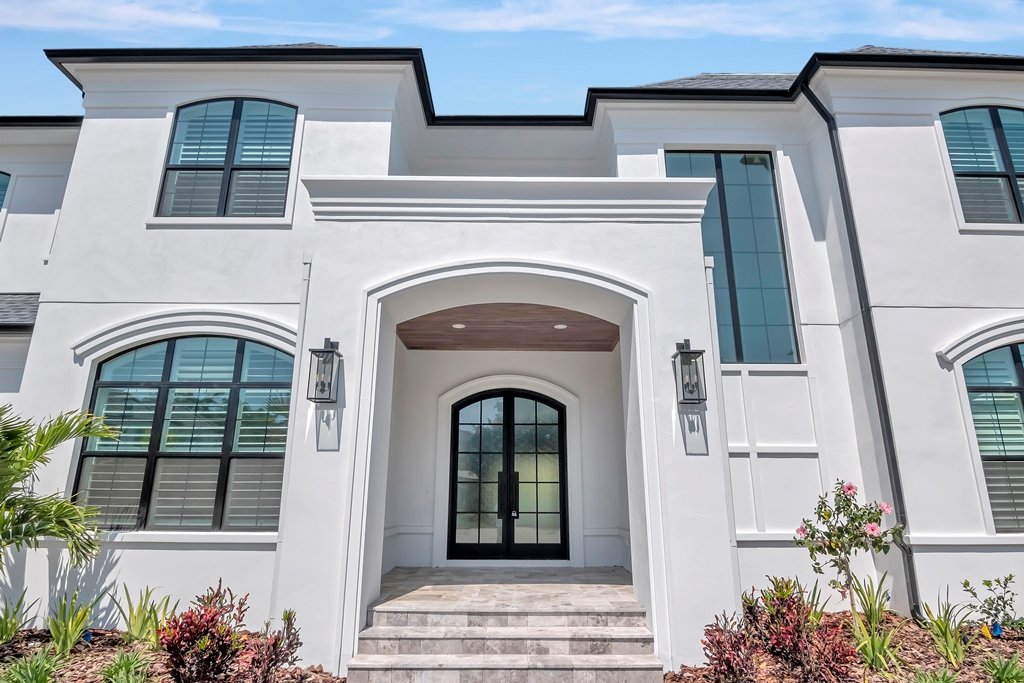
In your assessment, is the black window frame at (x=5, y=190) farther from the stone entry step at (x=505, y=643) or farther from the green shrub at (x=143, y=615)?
the stone entry step at (x=505, y=643)

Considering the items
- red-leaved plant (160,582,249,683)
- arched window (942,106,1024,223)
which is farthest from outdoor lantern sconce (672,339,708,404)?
arched window (942,106,1024,223)

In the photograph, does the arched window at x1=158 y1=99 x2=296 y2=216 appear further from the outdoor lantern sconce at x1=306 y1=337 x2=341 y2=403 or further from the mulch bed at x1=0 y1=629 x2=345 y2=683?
the mulch bed at x1=0 y1=629 x2=345 y2=683

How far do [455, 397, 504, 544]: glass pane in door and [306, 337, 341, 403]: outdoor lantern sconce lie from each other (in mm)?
3960

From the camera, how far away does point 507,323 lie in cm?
808

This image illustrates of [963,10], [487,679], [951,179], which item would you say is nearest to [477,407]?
[487,679]

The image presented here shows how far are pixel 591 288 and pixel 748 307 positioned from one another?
329 cm

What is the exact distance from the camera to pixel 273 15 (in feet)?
24.3

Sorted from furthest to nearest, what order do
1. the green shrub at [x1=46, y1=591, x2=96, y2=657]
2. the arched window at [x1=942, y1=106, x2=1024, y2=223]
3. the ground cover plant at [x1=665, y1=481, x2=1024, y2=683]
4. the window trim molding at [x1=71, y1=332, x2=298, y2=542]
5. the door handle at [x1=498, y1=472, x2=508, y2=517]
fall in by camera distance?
the door handle at [x1=498, y1=472, x2=508, y2=517] < the arched window at [x1=942, y1=106, x2=1024, y2=223] < the window trim molding at [x1=71, y1=332, x2=298, y2=542] < the green shrub at [x1=46, y1=591, x2=96, y2=657] < the ground cover plant at [x1=665, y1=481, x2=1024, y2=683]

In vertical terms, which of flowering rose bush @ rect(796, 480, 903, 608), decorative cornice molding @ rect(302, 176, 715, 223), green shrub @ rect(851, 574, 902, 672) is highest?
decorative cornice molding @ rect(302, 176, 715, 223)

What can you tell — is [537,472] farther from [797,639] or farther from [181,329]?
[181,329]

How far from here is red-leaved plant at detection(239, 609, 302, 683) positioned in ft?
14.2

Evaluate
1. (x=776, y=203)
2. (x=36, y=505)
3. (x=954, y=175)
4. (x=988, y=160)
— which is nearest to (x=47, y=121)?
(x=36, y=505)

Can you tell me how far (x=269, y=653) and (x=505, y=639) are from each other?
82.0 inches

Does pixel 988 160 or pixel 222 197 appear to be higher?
pixel 988 160
